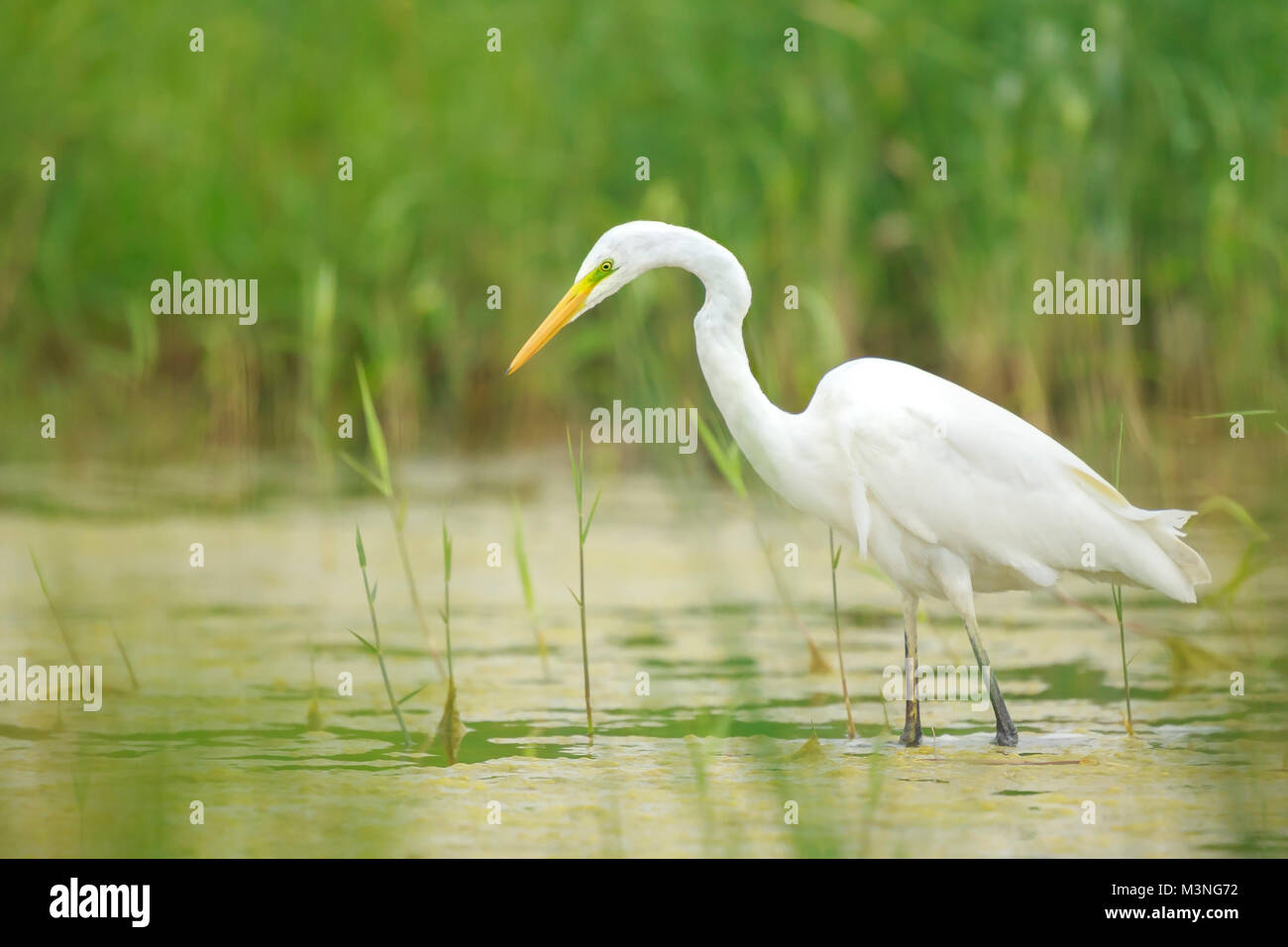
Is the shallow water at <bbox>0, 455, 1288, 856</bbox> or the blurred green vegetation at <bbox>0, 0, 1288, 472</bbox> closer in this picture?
the shallow water at <bbox>0, 455, 1288, 856</bbox>

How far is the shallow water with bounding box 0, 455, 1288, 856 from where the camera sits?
4066 mm

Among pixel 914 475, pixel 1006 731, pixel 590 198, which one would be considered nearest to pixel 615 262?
pixel 914 475

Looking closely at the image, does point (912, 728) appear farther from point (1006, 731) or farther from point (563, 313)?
point (563, 313)

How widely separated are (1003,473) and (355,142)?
552 centimetres

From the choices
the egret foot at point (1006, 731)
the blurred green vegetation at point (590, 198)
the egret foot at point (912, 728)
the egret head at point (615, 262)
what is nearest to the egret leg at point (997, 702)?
the egret foot at point (1006, 731)

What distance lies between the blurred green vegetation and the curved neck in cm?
314

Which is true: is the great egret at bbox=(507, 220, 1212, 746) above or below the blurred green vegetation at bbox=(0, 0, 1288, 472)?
below

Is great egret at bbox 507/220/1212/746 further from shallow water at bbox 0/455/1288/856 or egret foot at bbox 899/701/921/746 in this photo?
shallow water at bbox 0/455/1288/856

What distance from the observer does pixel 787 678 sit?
5828 millimetres

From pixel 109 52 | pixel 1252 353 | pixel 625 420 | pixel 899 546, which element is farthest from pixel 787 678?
pixel 109 52

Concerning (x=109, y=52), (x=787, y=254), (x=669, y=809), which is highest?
(x=109, y=52)

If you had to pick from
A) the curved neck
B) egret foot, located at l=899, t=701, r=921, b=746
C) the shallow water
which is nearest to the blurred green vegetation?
the shallow water

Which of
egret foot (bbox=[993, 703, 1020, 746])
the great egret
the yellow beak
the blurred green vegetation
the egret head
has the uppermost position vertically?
the blurred green vegetation

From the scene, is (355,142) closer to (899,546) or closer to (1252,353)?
(1252,353)
